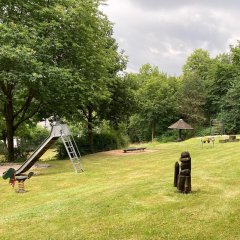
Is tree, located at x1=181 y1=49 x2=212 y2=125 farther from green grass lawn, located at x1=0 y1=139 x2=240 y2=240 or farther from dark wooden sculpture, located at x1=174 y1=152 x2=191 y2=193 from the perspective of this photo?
dark wooden sculpture, located at x1=174 y1=152 x2=191 y2=193

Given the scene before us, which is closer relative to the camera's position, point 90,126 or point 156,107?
point 90,126

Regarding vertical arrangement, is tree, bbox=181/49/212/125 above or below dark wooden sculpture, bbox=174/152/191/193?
above

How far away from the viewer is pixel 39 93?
18266 mm

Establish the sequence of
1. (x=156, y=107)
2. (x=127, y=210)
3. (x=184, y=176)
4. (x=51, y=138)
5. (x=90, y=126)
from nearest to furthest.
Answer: (x=127, y=210), (x=184, y=176), (x=51, y=138), (x=90, y=126), (x=156, y=107)

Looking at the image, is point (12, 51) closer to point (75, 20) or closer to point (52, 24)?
point (52, 24)

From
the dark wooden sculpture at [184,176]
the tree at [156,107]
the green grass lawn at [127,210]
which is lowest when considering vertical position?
the green grass lawn at [127,210]

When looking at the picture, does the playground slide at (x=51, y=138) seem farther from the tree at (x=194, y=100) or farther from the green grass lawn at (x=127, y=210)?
the tree at (x=194, y=100)

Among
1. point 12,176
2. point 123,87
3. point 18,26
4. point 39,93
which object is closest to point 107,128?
point 123,87

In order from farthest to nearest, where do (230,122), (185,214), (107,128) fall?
(230,122) → (107,128) → (185,214)

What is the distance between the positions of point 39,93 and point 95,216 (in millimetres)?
12155

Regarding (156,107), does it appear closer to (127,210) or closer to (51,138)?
(51,138)

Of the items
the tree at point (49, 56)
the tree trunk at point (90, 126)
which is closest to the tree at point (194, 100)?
the tree trunk at point (90, 126)

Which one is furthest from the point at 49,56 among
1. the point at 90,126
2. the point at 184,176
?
the point at 184,176

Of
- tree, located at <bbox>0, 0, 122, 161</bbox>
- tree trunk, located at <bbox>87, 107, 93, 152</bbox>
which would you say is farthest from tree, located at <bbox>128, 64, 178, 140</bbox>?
tree, located at <bbox>0, 0, 122, 161</bbox>
